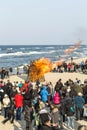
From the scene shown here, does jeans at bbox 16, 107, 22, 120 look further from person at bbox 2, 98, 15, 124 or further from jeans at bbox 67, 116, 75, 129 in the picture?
jeans at bbox 67, 116, 75, 129

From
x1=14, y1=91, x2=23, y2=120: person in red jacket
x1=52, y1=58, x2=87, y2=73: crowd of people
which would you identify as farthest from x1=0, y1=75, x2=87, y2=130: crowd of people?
x1=52, y1=58, x2=87, y2=73: crowd of people

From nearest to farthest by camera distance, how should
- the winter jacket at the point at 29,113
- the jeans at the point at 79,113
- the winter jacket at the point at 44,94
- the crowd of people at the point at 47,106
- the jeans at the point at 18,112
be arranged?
the crowd of people at the point at 47,106 < the winter jacket at the point at 29,113 < the jeans at the point at 79,113 < the jeans at the point at 18,112 < the winter jacket at the point at 44,94

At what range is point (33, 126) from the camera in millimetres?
16797

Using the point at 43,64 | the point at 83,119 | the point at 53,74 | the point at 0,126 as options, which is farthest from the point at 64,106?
the point at 53,74

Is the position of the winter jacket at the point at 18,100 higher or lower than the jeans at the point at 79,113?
higher

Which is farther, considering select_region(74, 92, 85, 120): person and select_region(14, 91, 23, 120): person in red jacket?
select_region(14, 91, 23, 120): person in red jacket

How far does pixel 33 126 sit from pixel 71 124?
177 centimetres

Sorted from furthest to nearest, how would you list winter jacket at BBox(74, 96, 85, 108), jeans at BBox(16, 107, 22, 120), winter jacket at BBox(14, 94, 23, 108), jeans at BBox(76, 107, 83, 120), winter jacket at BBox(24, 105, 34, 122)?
1. jeans at BBox(16, 107, 22, 120)
2. winter jacket at BBox(14, 94, 23, 108)
3. jeans at BBox(76, 107, 83, 120)
4. winter jacket at BBox(74, 96, 85, 108)
5. winter jacket at BBox(24, 105, 34, 122)

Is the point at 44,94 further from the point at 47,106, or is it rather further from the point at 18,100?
the point at 18,100

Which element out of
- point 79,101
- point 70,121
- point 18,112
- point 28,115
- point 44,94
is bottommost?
point 18,112

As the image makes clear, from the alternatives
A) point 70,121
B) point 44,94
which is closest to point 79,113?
point 70,121

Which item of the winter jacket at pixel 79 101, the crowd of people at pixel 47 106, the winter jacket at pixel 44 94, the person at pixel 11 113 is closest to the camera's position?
the crowd of people at pixel 47 106

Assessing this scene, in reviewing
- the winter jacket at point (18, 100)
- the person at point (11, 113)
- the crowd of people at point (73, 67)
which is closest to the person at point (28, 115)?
the person at point (11, 113)

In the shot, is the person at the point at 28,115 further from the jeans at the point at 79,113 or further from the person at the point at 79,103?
the jeans at the point at 79,113
